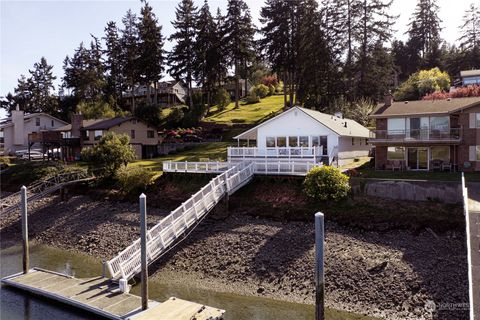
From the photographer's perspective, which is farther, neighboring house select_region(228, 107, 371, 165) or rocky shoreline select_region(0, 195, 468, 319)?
neighboring house select_region(228, 107, 371, 165)

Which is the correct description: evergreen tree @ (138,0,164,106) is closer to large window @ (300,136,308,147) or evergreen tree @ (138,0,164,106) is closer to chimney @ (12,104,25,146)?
chimney @ (12,104,25,146)

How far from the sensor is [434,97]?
145 feet

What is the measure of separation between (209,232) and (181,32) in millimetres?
46977

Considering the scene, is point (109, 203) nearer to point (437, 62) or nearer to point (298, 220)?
point (298, 220)

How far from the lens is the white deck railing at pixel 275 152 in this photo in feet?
96.2

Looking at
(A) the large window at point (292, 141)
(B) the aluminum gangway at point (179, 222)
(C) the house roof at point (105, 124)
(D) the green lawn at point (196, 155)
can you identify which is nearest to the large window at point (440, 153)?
(A) the large window at point (292, 141)

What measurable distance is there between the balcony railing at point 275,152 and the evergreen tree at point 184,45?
35020mm

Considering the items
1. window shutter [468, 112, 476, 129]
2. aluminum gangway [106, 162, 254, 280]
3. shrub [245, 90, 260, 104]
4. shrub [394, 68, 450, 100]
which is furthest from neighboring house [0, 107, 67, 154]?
window shutter [468, 112, 476, 129]

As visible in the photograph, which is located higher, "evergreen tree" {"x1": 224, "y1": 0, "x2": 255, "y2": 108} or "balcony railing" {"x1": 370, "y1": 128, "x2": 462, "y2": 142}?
"evergreen tree" {"x1": 224, "y1": 0, "x2": 255, "y2": 108}

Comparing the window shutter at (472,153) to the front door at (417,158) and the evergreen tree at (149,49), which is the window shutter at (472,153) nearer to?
the front door at (417,158)

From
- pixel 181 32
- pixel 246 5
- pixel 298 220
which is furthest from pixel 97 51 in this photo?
pixel 298 220

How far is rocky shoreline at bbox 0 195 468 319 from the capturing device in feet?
51.3

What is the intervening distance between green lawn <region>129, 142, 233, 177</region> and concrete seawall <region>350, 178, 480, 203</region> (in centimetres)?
1650

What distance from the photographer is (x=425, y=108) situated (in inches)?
1221
